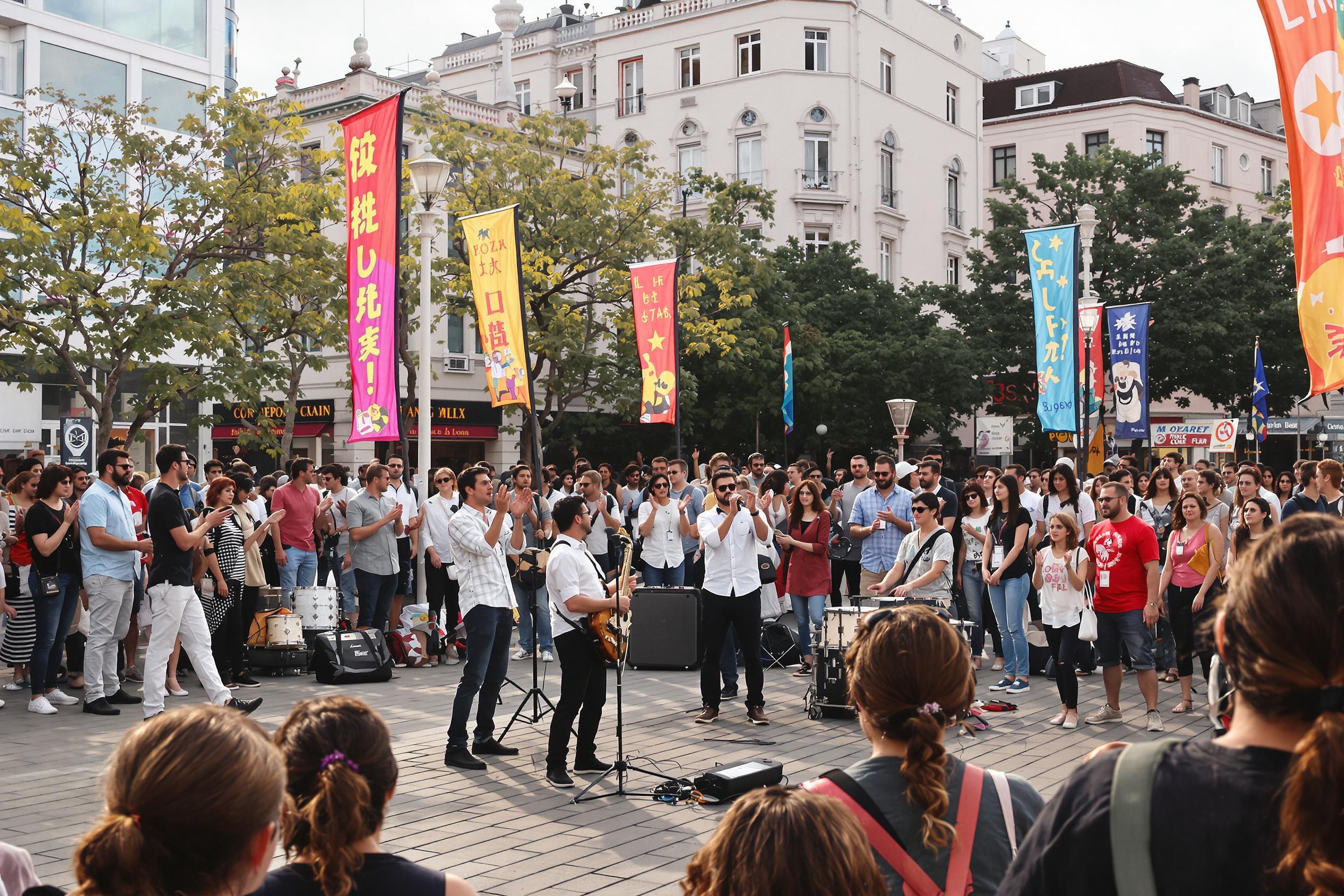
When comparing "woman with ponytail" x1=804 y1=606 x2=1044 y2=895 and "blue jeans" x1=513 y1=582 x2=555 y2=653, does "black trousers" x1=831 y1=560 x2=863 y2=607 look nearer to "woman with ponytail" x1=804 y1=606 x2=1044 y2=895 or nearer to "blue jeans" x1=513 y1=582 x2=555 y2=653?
"blue jeans" x1=513 y1=582 x2=555 y2=653

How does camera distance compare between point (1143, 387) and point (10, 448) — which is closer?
point (1143, 387)

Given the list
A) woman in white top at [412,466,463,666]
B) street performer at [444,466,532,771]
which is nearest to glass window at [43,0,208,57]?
woman in white top at [412,466,463,666]

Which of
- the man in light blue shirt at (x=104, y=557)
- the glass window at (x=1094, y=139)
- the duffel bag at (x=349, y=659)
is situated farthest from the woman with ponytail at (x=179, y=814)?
the glass window at (x=1094, y=139)

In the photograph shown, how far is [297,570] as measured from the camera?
13.9 metres

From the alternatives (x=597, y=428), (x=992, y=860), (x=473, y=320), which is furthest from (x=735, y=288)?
(x=992, y=860)

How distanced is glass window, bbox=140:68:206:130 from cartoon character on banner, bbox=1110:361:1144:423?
26164 mm

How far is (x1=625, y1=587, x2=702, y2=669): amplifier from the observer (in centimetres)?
1307

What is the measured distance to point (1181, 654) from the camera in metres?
10.8

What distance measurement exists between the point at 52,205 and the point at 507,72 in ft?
70.1

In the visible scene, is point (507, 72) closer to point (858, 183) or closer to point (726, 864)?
point (858, 183)

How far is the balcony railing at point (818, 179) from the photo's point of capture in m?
46.4

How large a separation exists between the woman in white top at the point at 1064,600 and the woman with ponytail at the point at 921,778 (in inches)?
288

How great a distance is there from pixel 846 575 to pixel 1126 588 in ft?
17.3

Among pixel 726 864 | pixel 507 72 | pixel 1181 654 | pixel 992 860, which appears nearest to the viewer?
pixel 726 864
